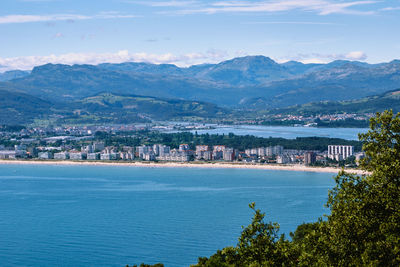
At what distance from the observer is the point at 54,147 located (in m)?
45.9

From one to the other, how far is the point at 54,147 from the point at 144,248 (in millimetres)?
32331

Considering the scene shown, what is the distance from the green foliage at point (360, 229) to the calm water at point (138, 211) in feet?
25.8

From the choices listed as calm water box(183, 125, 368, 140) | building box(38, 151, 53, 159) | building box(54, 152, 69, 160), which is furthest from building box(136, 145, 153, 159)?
calm water box(183, 125, 368, 140)

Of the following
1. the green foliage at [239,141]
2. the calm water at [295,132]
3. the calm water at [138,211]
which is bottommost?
the calm water at [138,211]

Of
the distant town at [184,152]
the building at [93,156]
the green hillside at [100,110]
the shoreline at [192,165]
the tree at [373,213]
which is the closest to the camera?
the tree at [373,213]

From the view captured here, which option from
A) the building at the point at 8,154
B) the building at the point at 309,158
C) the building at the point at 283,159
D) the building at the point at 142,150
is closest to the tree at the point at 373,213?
the building at the point at 309,158

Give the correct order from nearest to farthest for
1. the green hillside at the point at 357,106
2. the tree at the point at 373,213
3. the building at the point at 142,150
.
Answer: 1. the tree at the point at 373,213
2. the building at the point at 142,150
3. the green hillside at the point at 357,106

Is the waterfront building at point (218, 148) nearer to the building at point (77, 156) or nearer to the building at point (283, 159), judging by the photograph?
the building at point (283, 159)

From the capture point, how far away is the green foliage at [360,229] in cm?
532

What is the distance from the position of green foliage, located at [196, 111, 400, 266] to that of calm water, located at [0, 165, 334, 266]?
7869 millimetres

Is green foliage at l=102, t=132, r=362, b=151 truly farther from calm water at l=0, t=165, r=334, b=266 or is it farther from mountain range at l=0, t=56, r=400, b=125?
mountain range at l=0, t=56, r=400, b=125

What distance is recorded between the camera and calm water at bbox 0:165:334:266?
48.7ft

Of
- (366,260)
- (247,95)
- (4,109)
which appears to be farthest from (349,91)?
Answer: (366,260)

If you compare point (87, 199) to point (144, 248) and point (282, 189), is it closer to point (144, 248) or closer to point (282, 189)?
point (282, 189)
